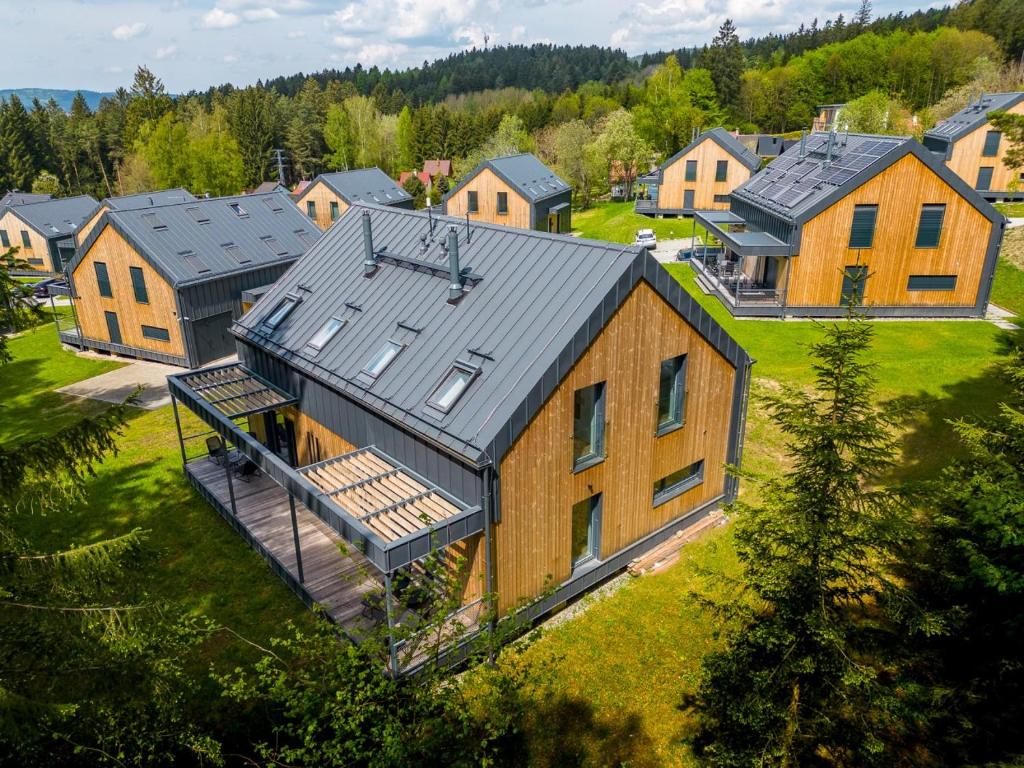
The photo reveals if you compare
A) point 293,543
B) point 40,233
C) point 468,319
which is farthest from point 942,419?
point 40,233

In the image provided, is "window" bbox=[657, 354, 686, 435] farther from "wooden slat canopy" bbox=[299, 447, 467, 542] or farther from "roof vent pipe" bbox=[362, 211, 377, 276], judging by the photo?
"roof vent pipe" bbox=[362, 211, 377, 276]

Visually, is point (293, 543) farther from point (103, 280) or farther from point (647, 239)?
point (647, 239)

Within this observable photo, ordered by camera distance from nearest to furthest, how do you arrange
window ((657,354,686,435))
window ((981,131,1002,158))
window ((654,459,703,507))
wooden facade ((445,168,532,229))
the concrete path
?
window ((657,354,686,435)), window ((654,459,703,507)), the concrete path, wooden facade ((445,168,532,229)), window ((981,131,1002,158))

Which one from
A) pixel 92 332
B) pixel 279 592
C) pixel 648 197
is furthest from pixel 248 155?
pixel 279 592

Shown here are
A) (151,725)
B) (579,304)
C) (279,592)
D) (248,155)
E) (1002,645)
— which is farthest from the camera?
(248,155)

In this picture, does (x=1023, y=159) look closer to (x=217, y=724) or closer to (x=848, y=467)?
(x=848, y=467)

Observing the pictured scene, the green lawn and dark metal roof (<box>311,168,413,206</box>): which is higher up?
dark metal roof (<box>311,168,413,206</box>)

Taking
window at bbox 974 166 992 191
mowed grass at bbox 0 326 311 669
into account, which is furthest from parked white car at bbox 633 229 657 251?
mowed grass at bbox 0 326 311 669
